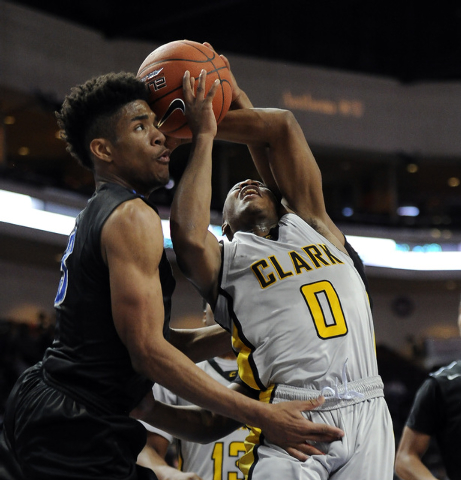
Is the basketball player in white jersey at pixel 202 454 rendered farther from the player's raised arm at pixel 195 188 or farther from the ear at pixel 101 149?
the ear at pixel 101 149

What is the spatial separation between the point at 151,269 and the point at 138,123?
66 cm

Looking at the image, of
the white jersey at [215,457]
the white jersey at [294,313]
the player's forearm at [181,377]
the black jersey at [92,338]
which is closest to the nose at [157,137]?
the black jersey at [92,338]

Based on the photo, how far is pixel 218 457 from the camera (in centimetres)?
406

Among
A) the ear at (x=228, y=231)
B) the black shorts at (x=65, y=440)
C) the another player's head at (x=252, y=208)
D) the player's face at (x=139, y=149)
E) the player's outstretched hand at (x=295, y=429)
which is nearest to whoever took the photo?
the black shorts at (x=65, y=440)

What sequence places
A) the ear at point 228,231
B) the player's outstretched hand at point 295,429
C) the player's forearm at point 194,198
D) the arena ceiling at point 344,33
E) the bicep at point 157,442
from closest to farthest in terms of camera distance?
the player's outstretched hand at point 295,429, the player's forearm at point 194,198, the ear at point 228,231, the bicep at point 157,442, the arena ceiling at point 344,33

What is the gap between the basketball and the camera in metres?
2.91

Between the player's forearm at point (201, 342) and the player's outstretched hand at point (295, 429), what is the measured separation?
833 millimetres

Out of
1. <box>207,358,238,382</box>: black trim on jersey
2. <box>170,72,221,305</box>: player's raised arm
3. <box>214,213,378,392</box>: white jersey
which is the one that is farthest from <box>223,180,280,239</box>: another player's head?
<box>207,358,238,382</box>: black trim on jersey

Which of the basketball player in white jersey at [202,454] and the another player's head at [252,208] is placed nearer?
the another player's head at [252,208]

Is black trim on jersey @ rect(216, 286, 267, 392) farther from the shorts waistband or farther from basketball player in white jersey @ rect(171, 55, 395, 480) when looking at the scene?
the shorts waistband

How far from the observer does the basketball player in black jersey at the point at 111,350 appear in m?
2.33

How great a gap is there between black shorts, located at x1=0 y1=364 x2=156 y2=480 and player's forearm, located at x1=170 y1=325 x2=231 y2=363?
90 centimetres

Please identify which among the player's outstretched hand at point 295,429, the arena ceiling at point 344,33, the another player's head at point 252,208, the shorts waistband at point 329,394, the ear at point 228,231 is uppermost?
the arena ceiling at point 344,33

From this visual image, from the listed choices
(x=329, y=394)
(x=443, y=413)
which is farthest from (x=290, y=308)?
(x=443, y=413)
